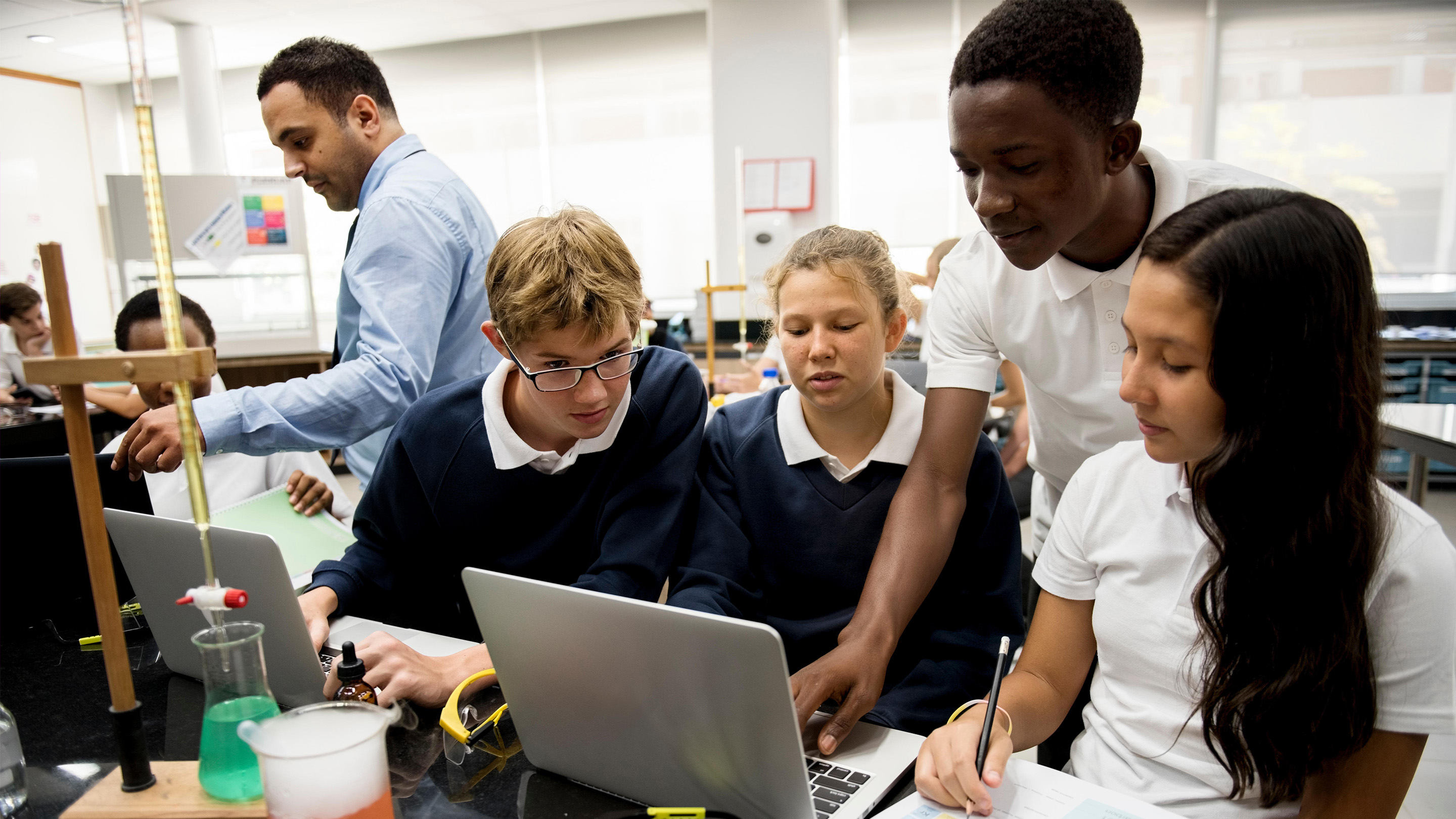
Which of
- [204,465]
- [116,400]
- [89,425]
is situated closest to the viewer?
[89,425]

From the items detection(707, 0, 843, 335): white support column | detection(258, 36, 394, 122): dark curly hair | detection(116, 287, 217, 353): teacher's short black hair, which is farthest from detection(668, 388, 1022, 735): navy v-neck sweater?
detection(707, 0, 843, 335): white support column

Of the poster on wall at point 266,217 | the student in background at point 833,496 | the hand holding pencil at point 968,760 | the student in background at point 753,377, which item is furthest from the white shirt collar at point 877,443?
the poster on wall at point 266,217

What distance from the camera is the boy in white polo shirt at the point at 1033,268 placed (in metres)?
0.97

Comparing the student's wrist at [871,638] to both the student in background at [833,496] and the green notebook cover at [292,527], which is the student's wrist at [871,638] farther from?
the green notebook cover at [292,527]

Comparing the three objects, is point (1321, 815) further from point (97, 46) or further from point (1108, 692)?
point (97, 46)

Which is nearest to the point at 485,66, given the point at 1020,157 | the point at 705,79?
the point at 705,79

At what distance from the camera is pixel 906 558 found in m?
1.14

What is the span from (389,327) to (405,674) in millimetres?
778

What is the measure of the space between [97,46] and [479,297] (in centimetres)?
84

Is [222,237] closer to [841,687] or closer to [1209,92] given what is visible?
[841,687]

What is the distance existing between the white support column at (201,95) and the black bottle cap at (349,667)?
576cm

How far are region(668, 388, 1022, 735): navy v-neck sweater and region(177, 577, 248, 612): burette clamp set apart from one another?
0.60 meters

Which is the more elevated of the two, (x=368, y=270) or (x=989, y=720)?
(x=368, y=270)

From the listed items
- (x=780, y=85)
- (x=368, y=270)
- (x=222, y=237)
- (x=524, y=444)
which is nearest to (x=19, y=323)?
(x=222, y=237)
